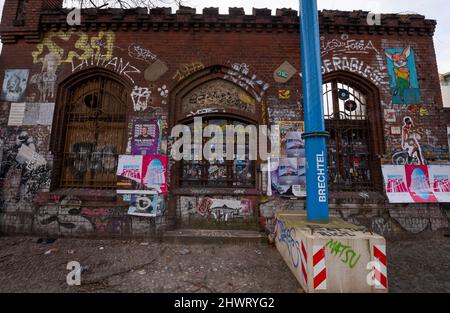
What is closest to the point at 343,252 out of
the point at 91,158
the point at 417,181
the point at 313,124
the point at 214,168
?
the point at 313,124

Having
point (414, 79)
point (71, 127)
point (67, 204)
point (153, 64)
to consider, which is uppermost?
point (153, 64)

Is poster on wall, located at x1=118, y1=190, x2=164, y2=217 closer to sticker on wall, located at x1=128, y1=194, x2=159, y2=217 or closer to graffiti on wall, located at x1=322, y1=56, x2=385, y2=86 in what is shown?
sticker on wall, located at x1=128, y1=194, x2=159, y2=217

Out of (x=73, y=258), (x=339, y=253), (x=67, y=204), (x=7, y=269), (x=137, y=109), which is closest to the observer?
(x=339, y=253)

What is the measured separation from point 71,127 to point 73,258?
355cm

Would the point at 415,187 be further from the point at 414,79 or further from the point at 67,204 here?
the point at 67,204

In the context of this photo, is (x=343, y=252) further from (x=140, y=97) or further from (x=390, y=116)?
(x=140, y=97)

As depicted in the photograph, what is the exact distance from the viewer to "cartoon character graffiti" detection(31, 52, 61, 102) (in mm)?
5941

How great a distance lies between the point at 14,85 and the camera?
5.97m

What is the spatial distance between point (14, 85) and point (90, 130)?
238 cm

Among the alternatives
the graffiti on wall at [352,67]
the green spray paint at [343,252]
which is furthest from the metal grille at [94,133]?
the graffiti on wall at [352,67]

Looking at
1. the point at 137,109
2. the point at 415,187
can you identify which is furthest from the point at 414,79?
the point at 137,109

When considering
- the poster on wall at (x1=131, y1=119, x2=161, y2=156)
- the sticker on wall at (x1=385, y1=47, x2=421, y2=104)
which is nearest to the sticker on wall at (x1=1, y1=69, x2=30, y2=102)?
the poster on wall at (x1=131, y1=119, x2=161, y2=156)

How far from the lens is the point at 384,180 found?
561cm

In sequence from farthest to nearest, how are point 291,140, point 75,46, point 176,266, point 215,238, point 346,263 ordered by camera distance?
point 75,46
point 291,140
point 215,238
point 176,266
point 346,263
